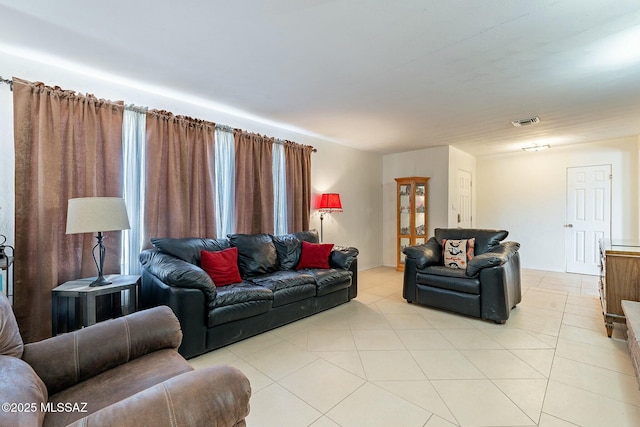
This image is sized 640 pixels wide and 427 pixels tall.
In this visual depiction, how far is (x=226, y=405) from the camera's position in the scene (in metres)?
0.94

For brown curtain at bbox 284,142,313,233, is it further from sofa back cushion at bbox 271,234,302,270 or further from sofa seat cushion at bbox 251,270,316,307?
sofa seat cushion at bbox 251,270,316,307

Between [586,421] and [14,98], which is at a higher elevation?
[14,98]

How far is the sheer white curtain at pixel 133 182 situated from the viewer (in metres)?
2.82

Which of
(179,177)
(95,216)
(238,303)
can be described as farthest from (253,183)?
(95,216)

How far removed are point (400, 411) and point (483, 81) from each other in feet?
9.31

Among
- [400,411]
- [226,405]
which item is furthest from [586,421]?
[226,405]

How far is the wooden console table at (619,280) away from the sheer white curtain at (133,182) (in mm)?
4585

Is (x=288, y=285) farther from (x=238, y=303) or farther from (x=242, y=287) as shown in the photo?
(x=238, y=303)

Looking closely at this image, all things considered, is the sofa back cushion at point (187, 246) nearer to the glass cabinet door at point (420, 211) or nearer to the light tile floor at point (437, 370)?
the light tile floor at point (437, 370)

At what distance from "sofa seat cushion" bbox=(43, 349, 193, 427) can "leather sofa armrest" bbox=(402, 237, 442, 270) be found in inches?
→ 115

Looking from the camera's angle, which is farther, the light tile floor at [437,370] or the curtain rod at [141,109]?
the curtain rod at [141,109]

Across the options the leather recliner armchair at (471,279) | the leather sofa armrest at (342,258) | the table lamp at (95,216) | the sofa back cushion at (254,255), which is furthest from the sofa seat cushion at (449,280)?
the table lamp at (95,216)

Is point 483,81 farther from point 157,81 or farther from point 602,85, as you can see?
point 157,81

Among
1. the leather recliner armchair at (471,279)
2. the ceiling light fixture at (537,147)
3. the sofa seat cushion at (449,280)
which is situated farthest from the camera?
the ceiling light fixture at (537,147)
